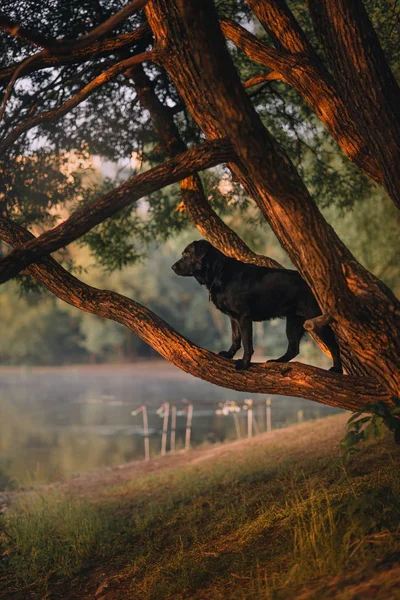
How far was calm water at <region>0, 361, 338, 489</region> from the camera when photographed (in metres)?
18.3

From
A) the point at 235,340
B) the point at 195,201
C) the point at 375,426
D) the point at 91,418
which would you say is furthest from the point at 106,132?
the point at 91,418

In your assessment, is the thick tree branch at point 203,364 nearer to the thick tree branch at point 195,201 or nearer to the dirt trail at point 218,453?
the thick tree branch at point 195,201

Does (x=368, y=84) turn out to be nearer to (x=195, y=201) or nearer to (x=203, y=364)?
(x=195, y=201)

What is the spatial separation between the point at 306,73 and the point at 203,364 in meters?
3.12

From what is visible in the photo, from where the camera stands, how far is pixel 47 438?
22281 mm

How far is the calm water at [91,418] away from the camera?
722 inches

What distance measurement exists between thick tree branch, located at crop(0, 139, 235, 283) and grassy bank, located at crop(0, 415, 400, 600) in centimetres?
290

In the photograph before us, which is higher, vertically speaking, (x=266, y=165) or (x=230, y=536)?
(x=266, y=165)

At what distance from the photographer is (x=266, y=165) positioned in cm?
500

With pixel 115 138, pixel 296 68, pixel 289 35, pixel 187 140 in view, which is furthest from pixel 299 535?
pixel 115 138

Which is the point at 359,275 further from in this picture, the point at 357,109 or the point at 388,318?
the point at 357,109

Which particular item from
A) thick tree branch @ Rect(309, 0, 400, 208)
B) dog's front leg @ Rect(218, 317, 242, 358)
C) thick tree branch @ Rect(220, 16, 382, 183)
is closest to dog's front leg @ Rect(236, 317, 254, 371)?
dog's front leg @ Rect(218, 317, 242, 358)

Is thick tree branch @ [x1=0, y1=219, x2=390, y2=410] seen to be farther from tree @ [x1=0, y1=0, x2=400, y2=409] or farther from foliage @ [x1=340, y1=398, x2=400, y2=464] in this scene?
foliage @ [x1=340, y1=398, x2=400, y2=464]

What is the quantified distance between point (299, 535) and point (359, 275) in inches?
85.3
